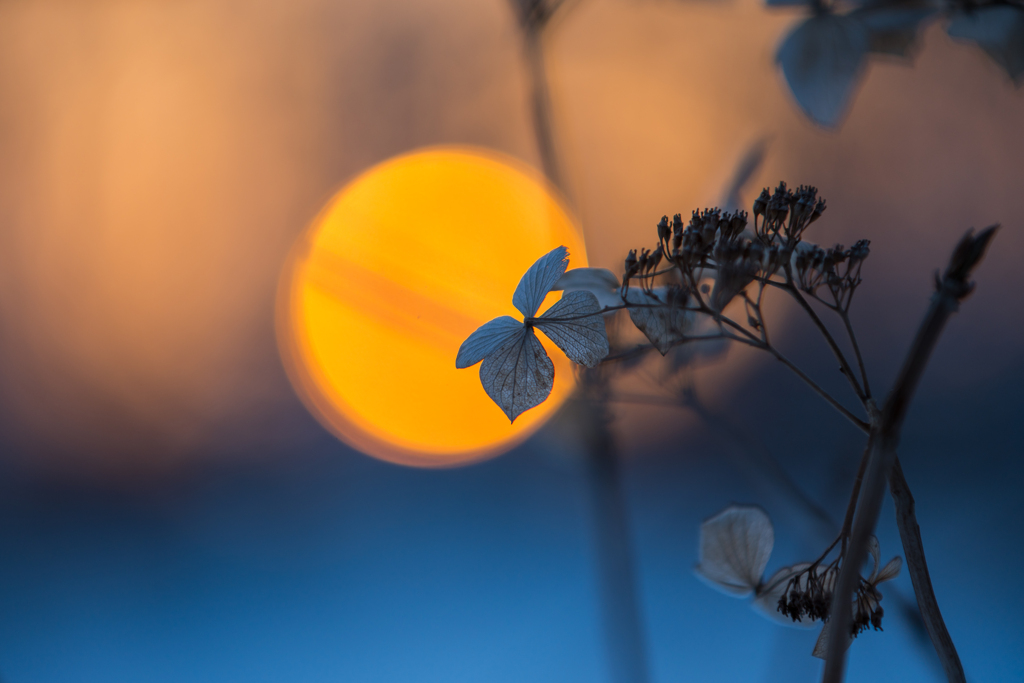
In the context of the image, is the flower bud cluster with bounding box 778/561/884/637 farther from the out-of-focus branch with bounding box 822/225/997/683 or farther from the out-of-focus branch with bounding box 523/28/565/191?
the out-of-focus branch with bounding box 523/28/565/191

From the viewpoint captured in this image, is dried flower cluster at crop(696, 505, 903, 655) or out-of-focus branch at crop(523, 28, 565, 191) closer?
dried flower cluster at crop(696, 505, 903, 655)

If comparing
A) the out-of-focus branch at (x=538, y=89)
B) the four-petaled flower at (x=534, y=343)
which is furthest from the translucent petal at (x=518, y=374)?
the out-of-focus branch at (x=538, y=89)

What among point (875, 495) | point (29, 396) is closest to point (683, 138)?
point (875, 495)

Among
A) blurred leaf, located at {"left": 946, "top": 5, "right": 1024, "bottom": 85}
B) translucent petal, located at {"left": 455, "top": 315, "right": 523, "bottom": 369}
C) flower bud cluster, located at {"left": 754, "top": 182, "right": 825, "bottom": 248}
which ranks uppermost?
blurred leaf, located at {"left": 946, "top": 5, "right": 1024, "bottom": 85}

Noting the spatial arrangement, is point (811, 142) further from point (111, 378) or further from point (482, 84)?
point (111, 378)

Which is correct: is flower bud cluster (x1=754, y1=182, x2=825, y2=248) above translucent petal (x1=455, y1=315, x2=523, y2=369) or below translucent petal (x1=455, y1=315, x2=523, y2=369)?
above

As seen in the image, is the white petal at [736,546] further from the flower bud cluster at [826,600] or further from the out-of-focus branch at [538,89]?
the out-of-focus branch at [538,89]

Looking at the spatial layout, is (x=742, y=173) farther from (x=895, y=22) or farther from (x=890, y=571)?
(x=890, y=571)

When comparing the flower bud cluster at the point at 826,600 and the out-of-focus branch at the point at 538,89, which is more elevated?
the out-of-focus branch at the point at 538,89

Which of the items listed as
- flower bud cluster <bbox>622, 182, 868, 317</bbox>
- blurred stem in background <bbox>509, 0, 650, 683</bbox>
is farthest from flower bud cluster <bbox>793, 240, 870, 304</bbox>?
blurred stem in background <bbox>509, 0, 650, 683</bbox>
